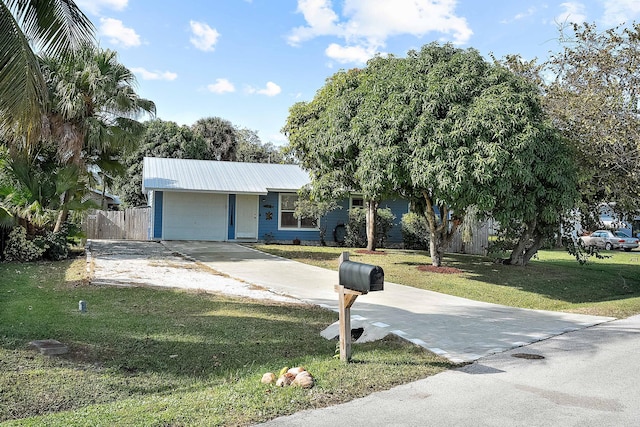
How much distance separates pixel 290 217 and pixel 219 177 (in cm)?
369

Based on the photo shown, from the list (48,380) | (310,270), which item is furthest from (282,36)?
(48,380)

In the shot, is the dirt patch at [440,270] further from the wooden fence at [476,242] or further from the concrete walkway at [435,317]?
the wooden fence at [476,242]

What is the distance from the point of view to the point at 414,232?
22.7 metres

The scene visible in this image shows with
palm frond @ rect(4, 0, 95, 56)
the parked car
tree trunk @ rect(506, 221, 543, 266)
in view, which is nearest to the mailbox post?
palm frond @ rect(4, 0, 95, 56)

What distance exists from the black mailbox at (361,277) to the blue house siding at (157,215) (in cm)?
1767

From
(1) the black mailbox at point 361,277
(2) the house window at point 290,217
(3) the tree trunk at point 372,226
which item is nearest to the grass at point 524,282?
(3) the tree trunk at point 372,226

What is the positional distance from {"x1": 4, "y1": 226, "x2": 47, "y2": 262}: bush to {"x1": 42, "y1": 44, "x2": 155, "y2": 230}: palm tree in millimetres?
1490

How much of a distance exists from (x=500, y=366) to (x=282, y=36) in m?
13.0

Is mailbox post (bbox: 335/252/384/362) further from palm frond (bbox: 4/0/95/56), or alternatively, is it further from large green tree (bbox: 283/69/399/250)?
large green tree (bbox: 283/69/399/250)

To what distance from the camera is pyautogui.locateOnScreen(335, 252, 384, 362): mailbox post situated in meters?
4.95

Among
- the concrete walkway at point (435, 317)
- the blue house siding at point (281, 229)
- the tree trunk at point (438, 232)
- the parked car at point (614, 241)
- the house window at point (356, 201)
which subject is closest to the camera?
the concrete walkway at point (435, 317)

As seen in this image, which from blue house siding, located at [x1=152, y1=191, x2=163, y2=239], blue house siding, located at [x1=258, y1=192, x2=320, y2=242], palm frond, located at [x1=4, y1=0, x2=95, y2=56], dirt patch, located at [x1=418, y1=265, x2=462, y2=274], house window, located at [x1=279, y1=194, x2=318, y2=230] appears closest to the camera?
palm frond, located at [x1=4, y1=0, x2=95, y2=56]

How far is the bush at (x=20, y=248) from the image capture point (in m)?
13.8

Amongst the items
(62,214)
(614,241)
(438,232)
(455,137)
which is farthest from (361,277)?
(614,241)
